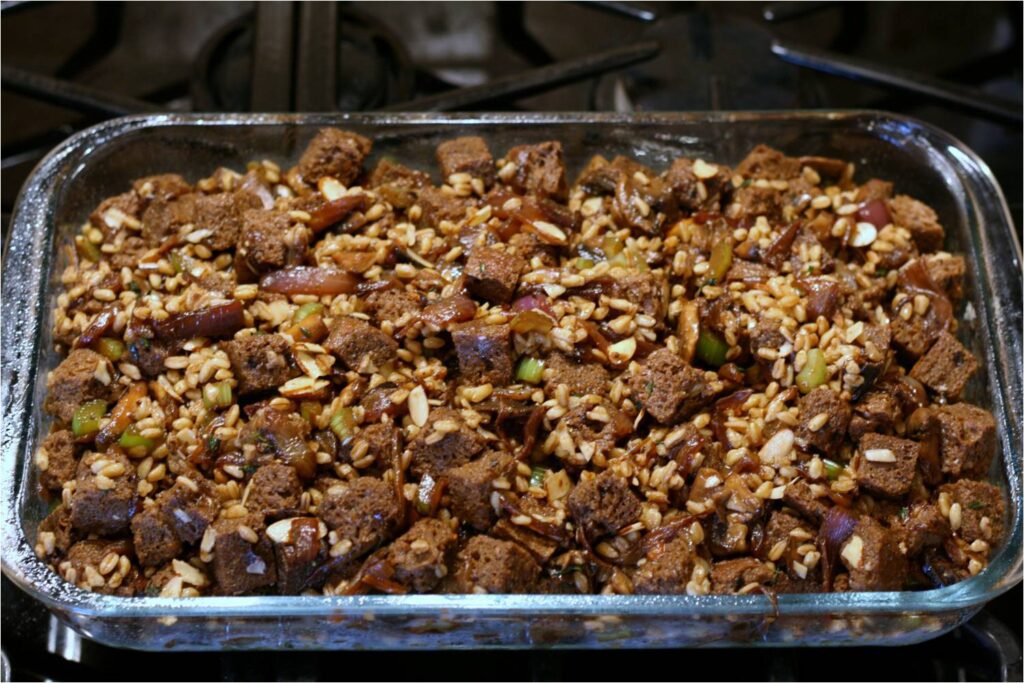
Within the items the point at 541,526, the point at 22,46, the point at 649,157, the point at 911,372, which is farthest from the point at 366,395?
the point at 22,46

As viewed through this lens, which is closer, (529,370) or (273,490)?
(273,490)

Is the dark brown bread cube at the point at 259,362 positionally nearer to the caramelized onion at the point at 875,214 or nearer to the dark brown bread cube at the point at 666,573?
the dark brown bread cube at the point at 666,573

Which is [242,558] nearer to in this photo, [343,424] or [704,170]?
[343,424]

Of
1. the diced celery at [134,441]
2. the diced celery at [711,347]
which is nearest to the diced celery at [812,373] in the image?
the diced celery at [711,347]

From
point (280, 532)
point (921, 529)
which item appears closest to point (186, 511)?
point (280, 532)

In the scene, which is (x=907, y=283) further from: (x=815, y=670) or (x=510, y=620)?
(x=510, y=620)

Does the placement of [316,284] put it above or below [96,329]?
above
